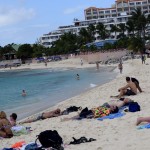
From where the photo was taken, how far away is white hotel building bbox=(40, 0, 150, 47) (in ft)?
430

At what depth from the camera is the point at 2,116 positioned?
1067cm

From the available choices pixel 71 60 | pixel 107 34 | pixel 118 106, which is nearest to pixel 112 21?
pixel 107 34

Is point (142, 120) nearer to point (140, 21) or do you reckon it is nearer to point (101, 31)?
point (140, 21)

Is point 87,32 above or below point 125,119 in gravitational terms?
above

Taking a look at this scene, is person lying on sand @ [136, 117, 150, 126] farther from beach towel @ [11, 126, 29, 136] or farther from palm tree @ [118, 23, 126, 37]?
palm tree @ [118, 23, 126, 37]

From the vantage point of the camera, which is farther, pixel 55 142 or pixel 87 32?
pixel 87 32

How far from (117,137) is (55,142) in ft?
4.47

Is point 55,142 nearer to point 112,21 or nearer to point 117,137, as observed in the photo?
point 117,137

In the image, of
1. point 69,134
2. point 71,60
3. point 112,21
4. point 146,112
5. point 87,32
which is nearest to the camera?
point 69,134

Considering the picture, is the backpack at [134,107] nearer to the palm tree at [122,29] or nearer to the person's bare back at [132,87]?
the person's bare back at [132,87]

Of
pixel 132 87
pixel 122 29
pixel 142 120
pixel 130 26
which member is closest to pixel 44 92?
pixel 132 87

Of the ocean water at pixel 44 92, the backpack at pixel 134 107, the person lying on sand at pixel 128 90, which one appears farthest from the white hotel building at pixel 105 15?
→ the backpack at pixel 134 107

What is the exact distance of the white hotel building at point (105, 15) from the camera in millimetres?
131000

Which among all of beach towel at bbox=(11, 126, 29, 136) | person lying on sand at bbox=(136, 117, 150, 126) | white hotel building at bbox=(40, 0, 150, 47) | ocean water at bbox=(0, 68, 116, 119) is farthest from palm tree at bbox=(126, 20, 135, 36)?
person lying on sand at bbox=(136, 117, 150, 126)
